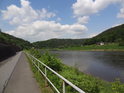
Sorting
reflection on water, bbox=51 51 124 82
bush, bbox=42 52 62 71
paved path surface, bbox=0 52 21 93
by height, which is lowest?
reflection on water, bbox=51 51 124 82

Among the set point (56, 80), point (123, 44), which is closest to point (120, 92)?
point (56, 80)

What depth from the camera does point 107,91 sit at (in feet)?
32.0

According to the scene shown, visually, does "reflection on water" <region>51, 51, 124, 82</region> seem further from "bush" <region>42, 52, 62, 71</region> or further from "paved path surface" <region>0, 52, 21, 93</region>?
"paved path surface" <region>0, 52, 21, 93</region>

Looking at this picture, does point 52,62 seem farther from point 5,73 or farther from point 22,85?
point 22,85

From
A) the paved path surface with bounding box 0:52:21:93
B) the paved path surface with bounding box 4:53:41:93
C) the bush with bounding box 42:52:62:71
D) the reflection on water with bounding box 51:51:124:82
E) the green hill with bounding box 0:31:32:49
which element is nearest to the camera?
the paved path surface with bounding box 4:53:41:93

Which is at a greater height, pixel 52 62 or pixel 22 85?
pixel 52 62

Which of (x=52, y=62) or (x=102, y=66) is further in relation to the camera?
(x=102, y=66)

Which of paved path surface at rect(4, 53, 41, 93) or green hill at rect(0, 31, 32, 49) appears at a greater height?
green hill at rect(0, 31, 32, 49)

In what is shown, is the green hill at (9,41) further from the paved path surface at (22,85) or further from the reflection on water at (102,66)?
the paved path surface at (22,85)

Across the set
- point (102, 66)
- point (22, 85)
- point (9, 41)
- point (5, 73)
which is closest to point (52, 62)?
point (5, 73)

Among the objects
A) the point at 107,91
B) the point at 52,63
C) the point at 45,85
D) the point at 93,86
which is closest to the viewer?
the point at 45,85

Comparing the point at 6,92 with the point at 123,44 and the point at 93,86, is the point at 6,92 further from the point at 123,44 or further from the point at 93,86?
the point at 123,44

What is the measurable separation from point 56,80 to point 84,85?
4.31 ft

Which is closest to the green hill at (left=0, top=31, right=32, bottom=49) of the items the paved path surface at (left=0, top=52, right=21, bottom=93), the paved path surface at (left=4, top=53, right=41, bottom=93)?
the paved path surface at (left=0, top=52, right=21, bottom=93)
